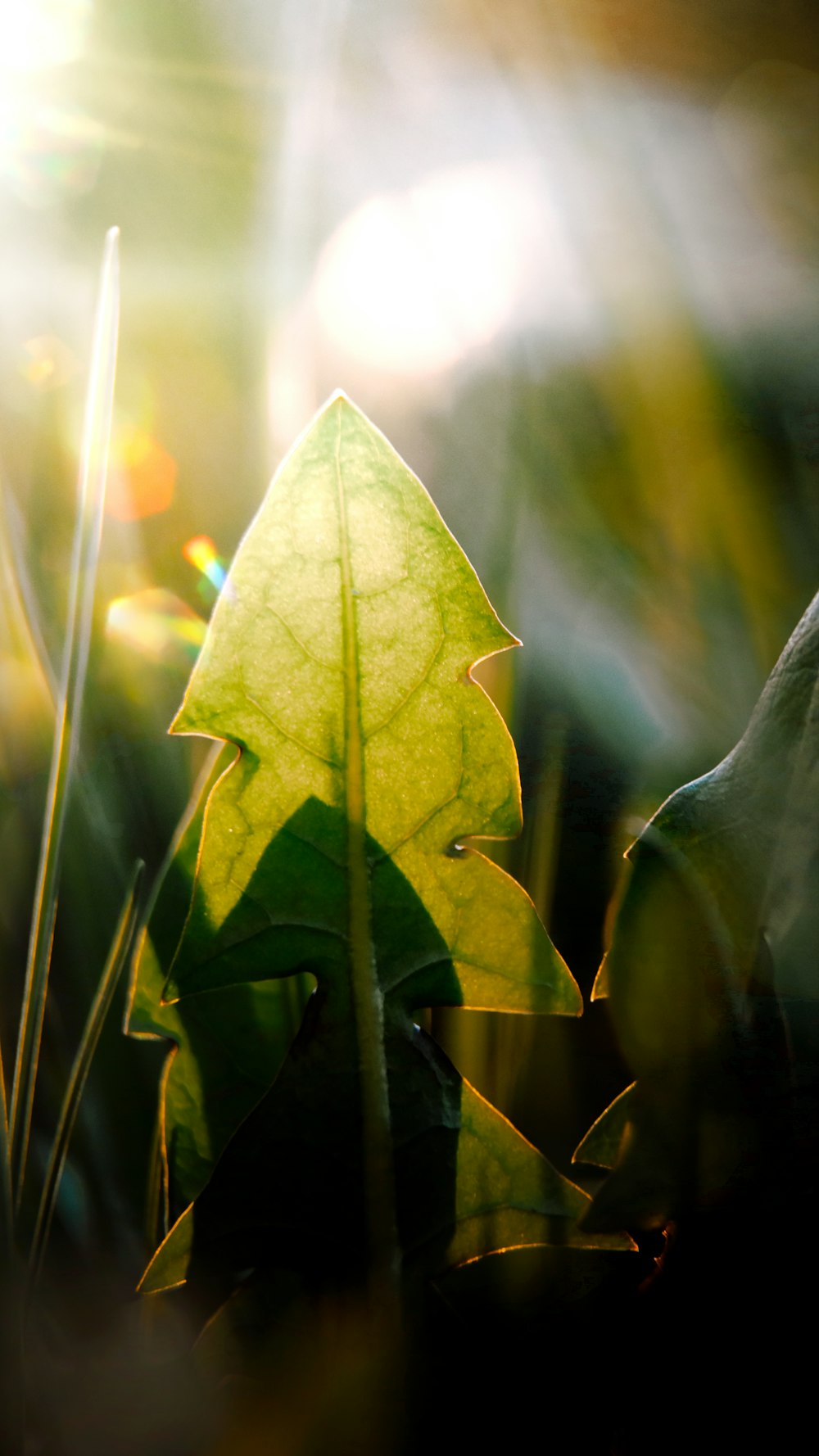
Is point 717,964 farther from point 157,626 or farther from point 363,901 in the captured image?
point 157,626

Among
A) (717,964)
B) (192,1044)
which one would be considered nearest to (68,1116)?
(192,1044)

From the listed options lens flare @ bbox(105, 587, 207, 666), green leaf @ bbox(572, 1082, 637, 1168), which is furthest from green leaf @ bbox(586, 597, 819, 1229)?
lens flare @ bbox(105, 587, 207, 666)

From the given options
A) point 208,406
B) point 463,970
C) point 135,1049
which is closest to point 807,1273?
point 463,970

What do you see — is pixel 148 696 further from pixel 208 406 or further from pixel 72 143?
pixel 72 143

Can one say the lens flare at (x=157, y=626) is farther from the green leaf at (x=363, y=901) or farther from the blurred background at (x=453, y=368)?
the green leaf at (x=363, y=901)

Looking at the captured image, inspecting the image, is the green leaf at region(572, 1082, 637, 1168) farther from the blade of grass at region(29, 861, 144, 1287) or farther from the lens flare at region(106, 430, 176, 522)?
the lens flare at region(106, 430, 176, 522)

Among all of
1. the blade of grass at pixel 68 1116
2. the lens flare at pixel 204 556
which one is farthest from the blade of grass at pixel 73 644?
the lens flare at pixel 204 556

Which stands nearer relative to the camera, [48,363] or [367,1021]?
[367,1021]
